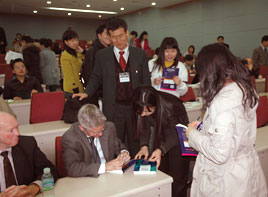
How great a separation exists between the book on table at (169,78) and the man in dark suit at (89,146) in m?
1.18

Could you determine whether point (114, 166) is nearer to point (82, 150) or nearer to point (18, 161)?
point (82, 150)

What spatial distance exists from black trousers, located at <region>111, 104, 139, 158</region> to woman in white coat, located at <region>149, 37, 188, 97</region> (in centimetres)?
69

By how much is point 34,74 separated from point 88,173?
14.6 feet

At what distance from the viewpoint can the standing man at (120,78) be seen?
2557 mm

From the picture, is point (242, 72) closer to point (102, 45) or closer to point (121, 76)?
point (121, 76)

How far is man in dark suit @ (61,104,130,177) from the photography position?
1707 millimetres

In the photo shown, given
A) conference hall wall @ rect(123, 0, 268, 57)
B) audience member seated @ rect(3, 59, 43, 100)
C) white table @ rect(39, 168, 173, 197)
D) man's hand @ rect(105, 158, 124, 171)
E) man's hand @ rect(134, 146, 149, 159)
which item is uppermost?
conference hall wall @ rect(123, 0, 268, 57)

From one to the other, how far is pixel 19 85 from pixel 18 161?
110 inches

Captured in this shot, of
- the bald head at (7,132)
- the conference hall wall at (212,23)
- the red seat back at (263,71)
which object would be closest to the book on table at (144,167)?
the bald head at (7,132)

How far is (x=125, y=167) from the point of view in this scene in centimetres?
177

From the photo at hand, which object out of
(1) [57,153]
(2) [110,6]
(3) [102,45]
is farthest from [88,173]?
(2) [110,6]

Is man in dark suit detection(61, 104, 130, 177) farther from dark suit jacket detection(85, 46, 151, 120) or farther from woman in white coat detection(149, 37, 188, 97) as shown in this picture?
woman in white coat detection(149, 37, 188, 97)

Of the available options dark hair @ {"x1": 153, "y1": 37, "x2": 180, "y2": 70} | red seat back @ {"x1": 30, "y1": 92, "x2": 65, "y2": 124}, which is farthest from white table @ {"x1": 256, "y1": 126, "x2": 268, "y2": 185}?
red seat back @ {"x1": 30, "y1": 92, "x2": 65, "y2": 124}

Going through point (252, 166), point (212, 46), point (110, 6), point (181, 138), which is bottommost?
point (252, 166)
